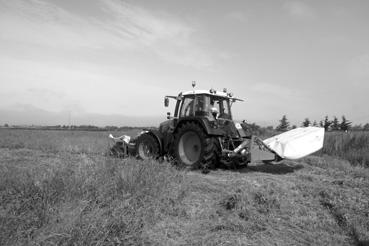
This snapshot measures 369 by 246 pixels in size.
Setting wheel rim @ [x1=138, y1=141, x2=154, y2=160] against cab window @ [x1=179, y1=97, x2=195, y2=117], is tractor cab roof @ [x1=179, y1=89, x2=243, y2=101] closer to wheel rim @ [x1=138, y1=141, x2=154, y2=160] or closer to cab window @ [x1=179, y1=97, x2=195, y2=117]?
cab window @ [x1=179, y1=97, x2=195, y2=117]

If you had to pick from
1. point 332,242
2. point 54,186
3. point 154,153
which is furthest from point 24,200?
point 154,153

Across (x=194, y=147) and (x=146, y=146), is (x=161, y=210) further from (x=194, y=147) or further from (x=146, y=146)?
(x=146, y=146)

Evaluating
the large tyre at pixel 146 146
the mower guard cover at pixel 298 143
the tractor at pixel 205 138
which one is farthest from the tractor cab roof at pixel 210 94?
the mower guard cover at pixel 298 143

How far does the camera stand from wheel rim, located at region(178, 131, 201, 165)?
813cm

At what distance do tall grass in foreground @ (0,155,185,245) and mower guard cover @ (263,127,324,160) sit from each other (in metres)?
3.29

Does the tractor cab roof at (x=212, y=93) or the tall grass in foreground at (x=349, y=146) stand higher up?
the tractor cab roof at (x=212, y=93)

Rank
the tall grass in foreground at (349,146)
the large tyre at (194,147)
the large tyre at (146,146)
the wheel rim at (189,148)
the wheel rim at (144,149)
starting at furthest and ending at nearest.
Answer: the tall grass in foreground at (349,146)
the wheel rim at (144,149)
the large tyre at (146,146)
the wheel rim at (189,148)
the large tyre at (194,147)

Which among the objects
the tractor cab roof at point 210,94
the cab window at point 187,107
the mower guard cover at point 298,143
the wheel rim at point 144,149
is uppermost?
the tractor cab roof at point 210,94

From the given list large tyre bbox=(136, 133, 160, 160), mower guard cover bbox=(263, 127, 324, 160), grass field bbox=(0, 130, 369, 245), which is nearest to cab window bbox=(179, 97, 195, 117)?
large tyre bbox=(136, 133, 160, 160)

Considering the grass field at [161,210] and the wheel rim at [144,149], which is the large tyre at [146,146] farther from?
the grass field at [161,210]

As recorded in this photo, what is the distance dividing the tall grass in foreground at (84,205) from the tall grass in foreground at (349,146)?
7220 millimetres

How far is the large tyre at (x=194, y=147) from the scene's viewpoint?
24.4 ft

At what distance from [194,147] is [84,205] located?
4.93 m

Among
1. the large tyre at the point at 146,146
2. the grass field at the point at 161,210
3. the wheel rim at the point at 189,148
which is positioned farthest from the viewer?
the large tyre at the point at 146,146
